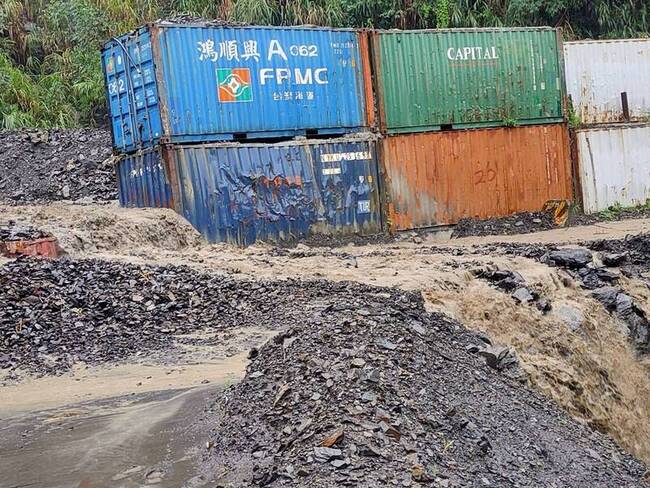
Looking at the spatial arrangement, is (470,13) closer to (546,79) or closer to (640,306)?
(546,79)

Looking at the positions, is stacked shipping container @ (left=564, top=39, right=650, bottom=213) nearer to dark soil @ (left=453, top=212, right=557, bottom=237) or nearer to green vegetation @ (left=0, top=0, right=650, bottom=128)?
dark soil @ (left=453, top=212, right=557, bottom=237)

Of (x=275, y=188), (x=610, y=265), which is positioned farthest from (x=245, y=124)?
(x=610, y=265)

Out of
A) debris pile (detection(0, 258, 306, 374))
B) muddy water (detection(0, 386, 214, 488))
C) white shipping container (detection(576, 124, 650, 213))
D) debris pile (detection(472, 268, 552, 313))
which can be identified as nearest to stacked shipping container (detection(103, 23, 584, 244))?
white shipping container (detection(576, 124, 650, 213))

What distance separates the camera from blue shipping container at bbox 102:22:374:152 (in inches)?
640

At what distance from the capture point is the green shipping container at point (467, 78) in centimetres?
1872

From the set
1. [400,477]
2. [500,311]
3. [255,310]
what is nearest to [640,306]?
[500,311]

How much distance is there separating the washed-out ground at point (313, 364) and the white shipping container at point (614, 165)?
557 cm

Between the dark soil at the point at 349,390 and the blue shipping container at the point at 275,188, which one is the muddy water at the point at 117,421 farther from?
the blue shipping container at the point at 275,188

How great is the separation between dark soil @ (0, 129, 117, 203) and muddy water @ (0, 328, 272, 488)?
12.7 metres

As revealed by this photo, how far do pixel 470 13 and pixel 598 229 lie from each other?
472 inches

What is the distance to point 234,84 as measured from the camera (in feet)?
55.3

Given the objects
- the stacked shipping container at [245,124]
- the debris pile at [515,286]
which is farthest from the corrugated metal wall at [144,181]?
the debris pile at [515,286]

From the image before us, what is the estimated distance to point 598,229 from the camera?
18.9m

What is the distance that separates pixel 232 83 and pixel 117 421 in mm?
10598
